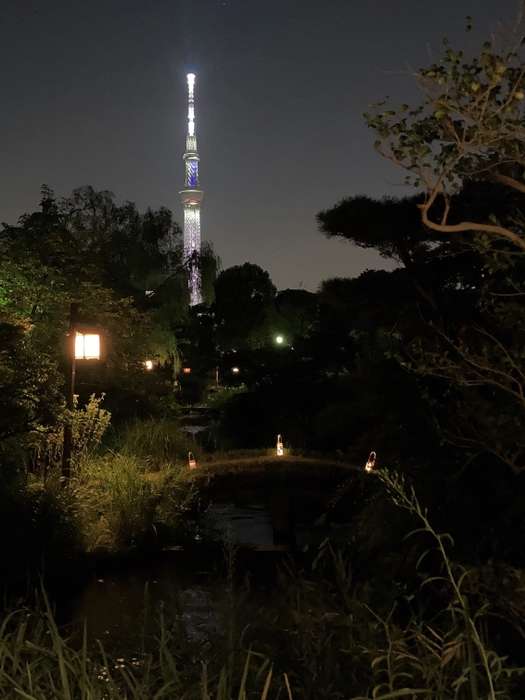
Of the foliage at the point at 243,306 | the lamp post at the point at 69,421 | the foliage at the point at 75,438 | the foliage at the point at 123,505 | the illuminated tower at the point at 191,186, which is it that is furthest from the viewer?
the illuminated tower at the point at 191,186

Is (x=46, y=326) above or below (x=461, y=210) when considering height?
below

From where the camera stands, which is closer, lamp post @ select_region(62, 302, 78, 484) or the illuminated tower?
lamp post @ select_region(62, 302, 78, 484)

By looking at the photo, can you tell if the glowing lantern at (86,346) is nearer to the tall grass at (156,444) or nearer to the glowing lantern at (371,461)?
the tall grass at (156,444)

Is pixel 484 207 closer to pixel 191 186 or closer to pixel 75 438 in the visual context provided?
pixel 75 438

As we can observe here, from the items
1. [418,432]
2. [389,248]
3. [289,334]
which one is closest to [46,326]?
[389,248]

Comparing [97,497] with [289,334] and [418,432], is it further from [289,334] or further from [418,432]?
[289,334]

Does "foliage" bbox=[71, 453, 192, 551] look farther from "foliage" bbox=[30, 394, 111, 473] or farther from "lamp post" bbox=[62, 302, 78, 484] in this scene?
"foliage" bbox=[30, 394, 111, 473]

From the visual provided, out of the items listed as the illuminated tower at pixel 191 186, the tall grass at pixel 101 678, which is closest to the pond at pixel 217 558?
the tall grass at pixel 101 678

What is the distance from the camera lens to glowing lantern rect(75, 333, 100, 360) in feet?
30.3

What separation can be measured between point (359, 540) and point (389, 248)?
335 centimetres

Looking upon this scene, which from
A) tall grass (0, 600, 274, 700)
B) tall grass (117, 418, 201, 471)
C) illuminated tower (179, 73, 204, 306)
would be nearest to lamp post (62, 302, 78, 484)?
tall grass (117, 418, 201, 471)

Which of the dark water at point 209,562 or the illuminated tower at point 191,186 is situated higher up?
the illuminated tower at point 191,186

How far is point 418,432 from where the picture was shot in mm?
7215

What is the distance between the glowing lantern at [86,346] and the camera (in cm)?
925
